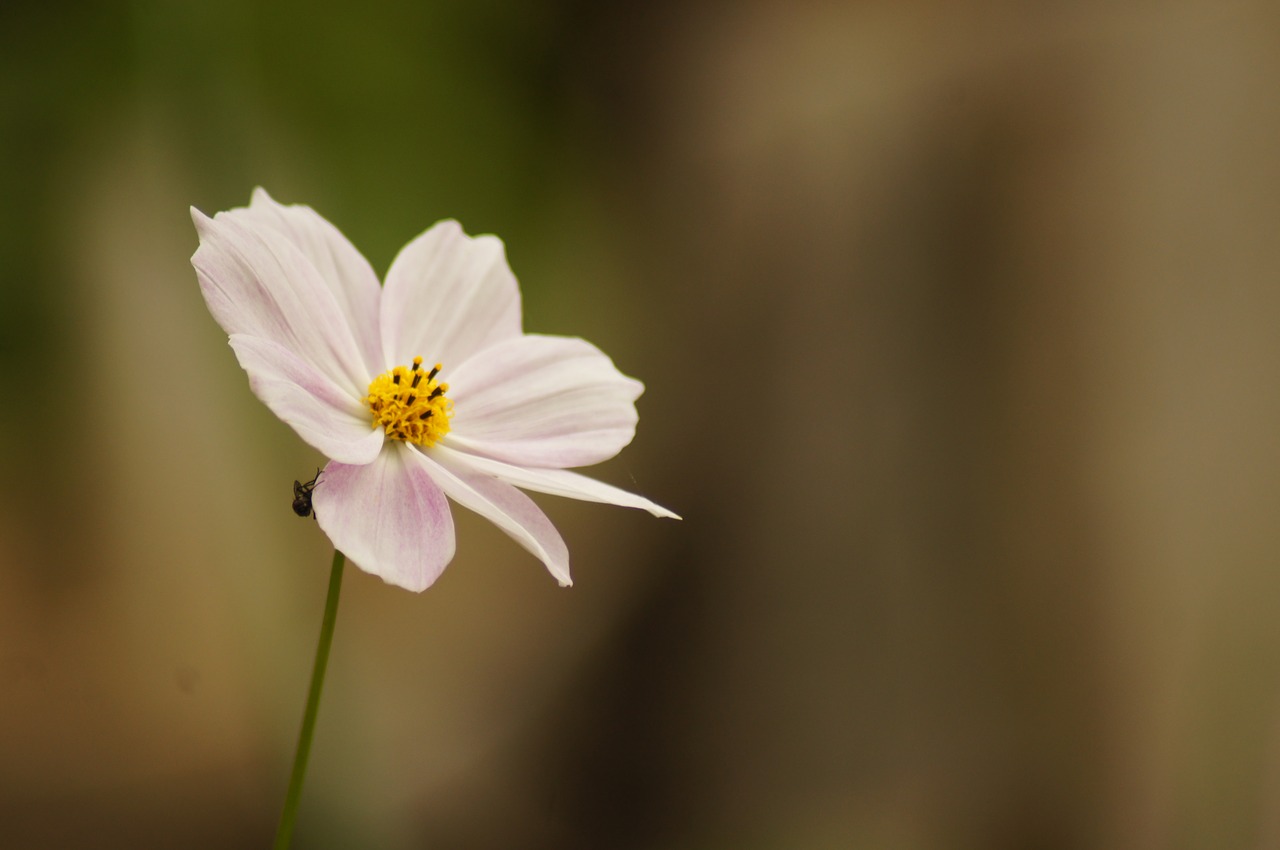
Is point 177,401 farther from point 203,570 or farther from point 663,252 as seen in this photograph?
point 663,252

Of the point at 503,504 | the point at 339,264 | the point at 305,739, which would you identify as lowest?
the point at 305,739

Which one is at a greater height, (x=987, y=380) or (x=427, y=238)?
(x=987, y=380)

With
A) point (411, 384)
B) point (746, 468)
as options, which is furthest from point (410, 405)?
point (746, 468)

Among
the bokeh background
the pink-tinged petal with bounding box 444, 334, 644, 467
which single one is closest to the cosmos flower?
the pink-tinged petal with bounding box 444, 334, 644, 467

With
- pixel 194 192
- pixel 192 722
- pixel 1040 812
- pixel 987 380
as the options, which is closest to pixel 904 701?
pixel 1040 812

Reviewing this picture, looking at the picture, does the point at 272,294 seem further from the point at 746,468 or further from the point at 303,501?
the point at 746,468

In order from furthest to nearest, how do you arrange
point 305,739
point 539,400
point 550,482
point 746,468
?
1. point 746,468
2. point 539,400
3. point 550,482
4. point 305,739
